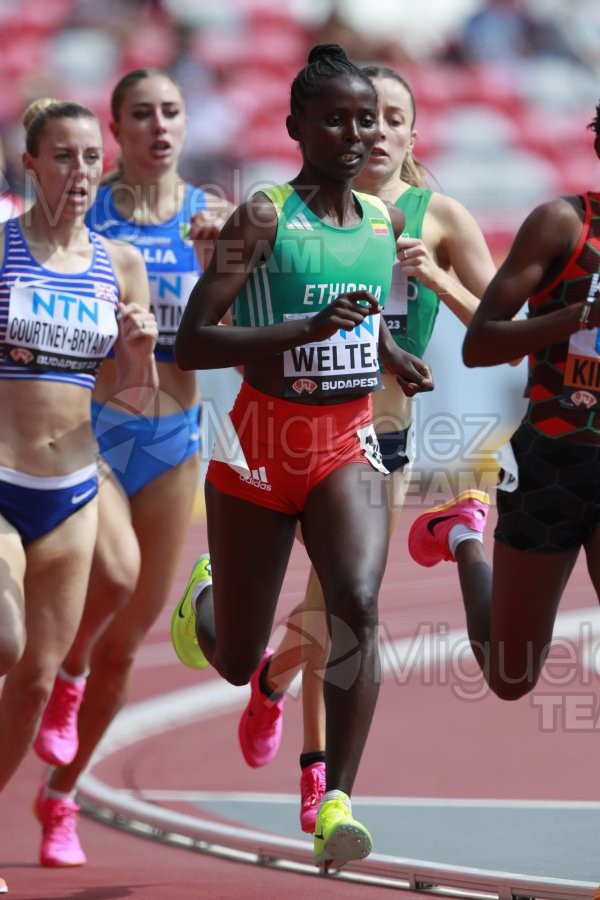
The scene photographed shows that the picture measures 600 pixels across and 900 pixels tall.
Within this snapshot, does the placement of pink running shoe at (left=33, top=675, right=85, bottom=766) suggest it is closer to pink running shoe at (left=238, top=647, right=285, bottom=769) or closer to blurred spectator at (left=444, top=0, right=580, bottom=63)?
pink running shoe at (left=238, top=647, right=285, bottom=769)

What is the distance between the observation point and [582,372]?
12.8 feet

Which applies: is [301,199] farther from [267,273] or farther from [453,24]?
[453,24]

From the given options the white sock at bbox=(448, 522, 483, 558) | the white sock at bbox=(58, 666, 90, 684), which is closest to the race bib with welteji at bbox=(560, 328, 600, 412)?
the white sock at bbox=(448, 522, 483, 558)

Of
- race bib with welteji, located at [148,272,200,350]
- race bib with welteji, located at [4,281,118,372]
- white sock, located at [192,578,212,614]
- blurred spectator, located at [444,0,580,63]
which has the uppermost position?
blurred spectator, located at [444,0,580,63]

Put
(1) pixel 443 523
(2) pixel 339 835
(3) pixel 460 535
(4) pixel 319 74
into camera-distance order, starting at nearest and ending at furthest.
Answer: (2) pixel 339 835 < (4) pixel 319 74 < (3) pixel 460 535 < (1) pixel 443 523

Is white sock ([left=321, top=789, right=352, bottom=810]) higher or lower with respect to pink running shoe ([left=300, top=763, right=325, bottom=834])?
lower

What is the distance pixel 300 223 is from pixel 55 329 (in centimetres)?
118

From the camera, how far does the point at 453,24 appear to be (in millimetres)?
18141

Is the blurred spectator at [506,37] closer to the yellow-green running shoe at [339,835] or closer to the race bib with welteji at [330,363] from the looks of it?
the race bib with welteji at [330,363]

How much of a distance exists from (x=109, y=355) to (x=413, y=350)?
109cm

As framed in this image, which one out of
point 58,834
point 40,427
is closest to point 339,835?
point 40,427

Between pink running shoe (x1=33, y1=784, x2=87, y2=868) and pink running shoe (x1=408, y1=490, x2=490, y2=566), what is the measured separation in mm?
1748

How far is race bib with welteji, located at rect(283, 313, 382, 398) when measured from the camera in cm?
414

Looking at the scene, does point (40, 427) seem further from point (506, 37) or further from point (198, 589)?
point (506, 37)
